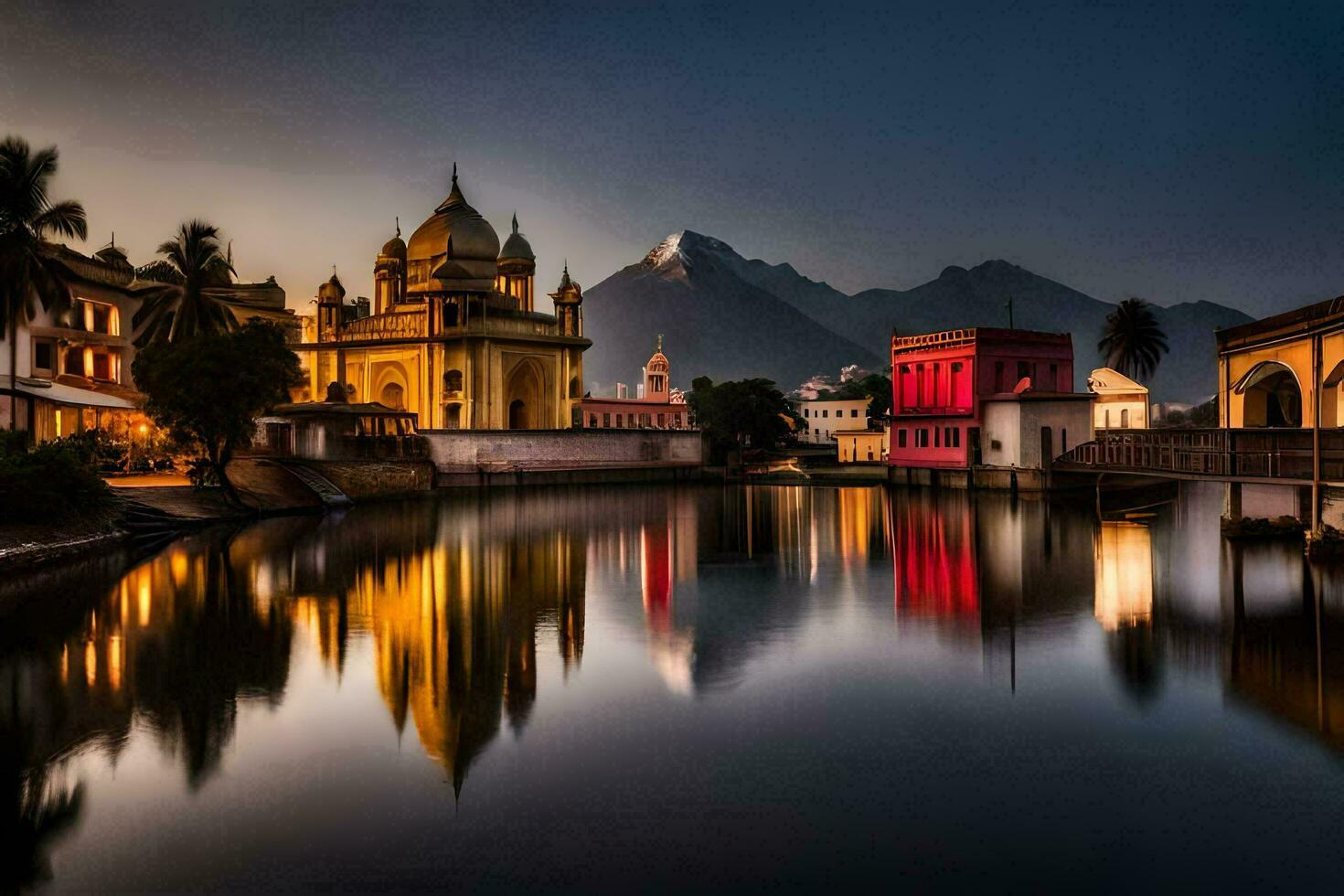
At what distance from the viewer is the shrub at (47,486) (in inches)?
856

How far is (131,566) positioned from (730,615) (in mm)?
12533

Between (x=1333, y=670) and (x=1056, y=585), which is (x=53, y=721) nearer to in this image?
(x=1333, y=670)

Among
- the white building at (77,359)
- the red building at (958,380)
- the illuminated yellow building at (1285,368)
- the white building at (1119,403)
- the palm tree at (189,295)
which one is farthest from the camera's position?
the white building at (1119,403)

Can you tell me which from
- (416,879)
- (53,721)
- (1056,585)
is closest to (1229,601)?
(1056,585)

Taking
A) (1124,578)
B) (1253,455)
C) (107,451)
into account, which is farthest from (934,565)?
(107,451)

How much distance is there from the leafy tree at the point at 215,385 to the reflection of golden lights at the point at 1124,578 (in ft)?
79.0

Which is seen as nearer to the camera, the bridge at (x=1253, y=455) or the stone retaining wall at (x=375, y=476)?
the bridge at (x=1253, y=455)

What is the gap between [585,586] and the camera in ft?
61.3

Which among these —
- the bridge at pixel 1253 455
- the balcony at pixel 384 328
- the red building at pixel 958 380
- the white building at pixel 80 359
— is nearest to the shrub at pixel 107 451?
the white building at pixel 80 359

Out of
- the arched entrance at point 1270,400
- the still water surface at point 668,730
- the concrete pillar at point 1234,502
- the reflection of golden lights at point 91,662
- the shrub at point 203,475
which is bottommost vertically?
the still water surface at point 668,730

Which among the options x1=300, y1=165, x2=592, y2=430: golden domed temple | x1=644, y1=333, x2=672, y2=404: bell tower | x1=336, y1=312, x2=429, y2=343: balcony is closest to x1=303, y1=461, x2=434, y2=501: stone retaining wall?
x1=300, y1=165, x2=592, y2=430: golden domed temple

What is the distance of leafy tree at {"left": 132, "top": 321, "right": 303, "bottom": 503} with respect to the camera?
1223 inches

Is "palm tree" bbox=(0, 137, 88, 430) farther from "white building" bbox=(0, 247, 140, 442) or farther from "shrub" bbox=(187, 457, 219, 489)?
"shrub" bbox=(187, 457, 219, 489)

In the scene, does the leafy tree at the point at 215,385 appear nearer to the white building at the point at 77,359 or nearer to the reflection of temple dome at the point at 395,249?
the white building at the point at 77,359
